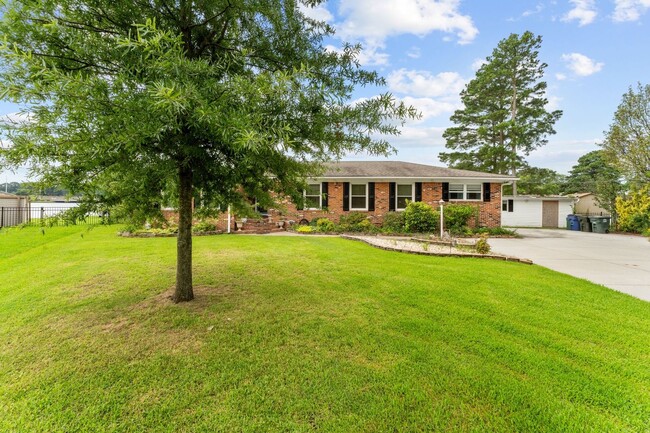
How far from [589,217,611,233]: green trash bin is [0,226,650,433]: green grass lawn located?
627 inches

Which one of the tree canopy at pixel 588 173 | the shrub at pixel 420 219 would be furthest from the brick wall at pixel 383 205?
the tree canopy at pixel 588 173

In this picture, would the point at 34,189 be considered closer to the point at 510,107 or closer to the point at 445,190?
the point at 445,190

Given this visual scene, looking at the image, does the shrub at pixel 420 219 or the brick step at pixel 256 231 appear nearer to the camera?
the brick step at pixel 256 231

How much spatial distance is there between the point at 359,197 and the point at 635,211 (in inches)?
619

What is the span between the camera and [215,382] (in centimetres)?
251

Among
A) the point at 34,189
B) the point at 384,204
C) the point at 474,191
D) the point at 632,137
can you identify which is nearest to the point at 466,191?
the point at 474,191

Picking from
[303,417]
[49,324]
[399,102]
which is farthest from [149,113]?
[49,324]

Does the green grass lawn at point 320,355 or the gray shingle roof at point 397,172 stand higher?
the gray shingle roof at point 397,172

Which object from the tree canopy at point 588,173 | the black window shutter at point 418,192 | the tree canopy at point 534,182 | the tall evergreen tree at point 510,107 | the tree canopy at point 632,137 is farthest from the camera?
the tree canopy at point 588,173

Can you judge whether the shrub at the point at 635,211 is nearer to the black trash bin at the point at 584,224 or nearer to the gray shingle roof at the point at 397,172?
the black trash bin at the point at 584,224

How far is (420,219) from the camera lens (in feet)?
45.5

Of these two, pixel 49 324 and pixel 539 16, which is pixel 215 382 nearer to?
pixel 49 324

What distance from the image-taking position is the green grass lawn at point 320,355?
2141mm

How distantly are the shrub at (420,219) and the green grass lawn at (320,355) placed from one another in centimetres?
833
